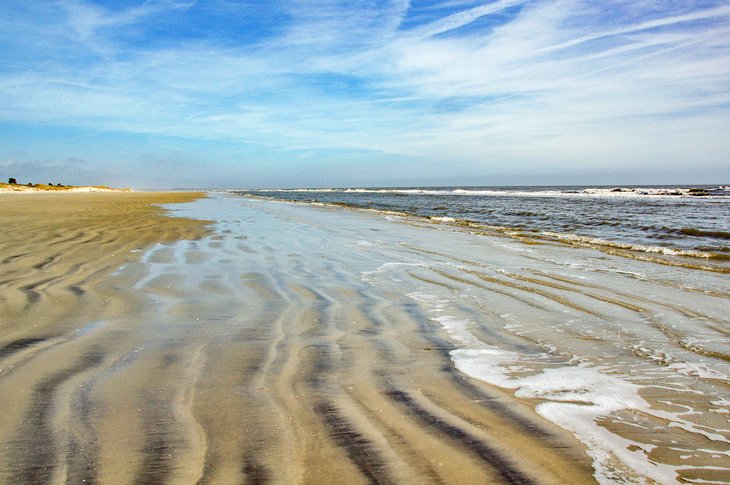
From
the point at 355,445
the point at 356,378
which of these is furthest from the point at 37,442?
the point at 356,378

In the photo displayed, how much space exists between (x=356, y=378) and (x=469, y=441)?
0.93 metres

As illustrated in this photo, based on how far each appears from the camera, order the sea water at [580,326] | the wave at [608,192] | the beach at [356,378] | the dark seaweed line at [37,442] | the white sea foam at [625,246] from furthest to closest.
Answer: the wave at [608,192] → the white sea foam at [625,246] → the sea water at [580,326] → the beach at [356,378] → the dark seaweed line at [37,442]

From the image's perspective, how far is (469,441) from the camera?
218cm

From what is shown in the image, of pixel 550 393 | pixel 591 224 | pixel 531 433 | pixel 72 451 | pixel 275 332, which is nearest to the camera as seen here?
pixel 72 451

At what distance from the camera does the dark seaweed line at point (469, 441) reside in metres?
1.93

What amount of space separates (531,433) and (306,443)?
1.10 metres

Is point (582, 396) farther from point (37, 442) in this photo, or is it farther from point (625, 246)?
point (625, 246)

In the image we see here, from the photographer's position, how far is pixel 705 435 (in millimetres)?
2277

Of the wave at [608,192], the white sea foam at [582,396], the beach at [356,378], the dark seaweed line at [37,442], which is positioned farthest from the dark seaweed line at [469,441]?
the wave at [608,192]

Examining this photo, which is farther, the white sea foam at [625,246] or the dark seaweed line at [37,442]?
the white sea foam at [625,246]

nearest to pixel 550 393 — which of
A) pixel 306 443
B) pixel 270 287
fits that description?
pixel 306 443

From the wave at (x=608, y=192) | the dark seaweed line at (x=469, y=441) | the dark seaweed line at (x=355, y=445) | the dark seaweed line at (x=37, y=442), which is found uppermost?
the wave at (x=608, y=192)

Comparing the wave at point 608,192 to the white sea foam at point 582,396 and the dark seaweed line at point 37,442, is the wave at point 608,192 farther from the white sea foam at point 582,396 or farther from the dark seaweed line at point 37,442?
the dark seaweed line at point 37,442

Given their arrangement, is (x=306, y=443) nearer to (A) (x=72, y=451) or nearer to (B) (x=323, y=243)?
(A) (x=72, y=451)
